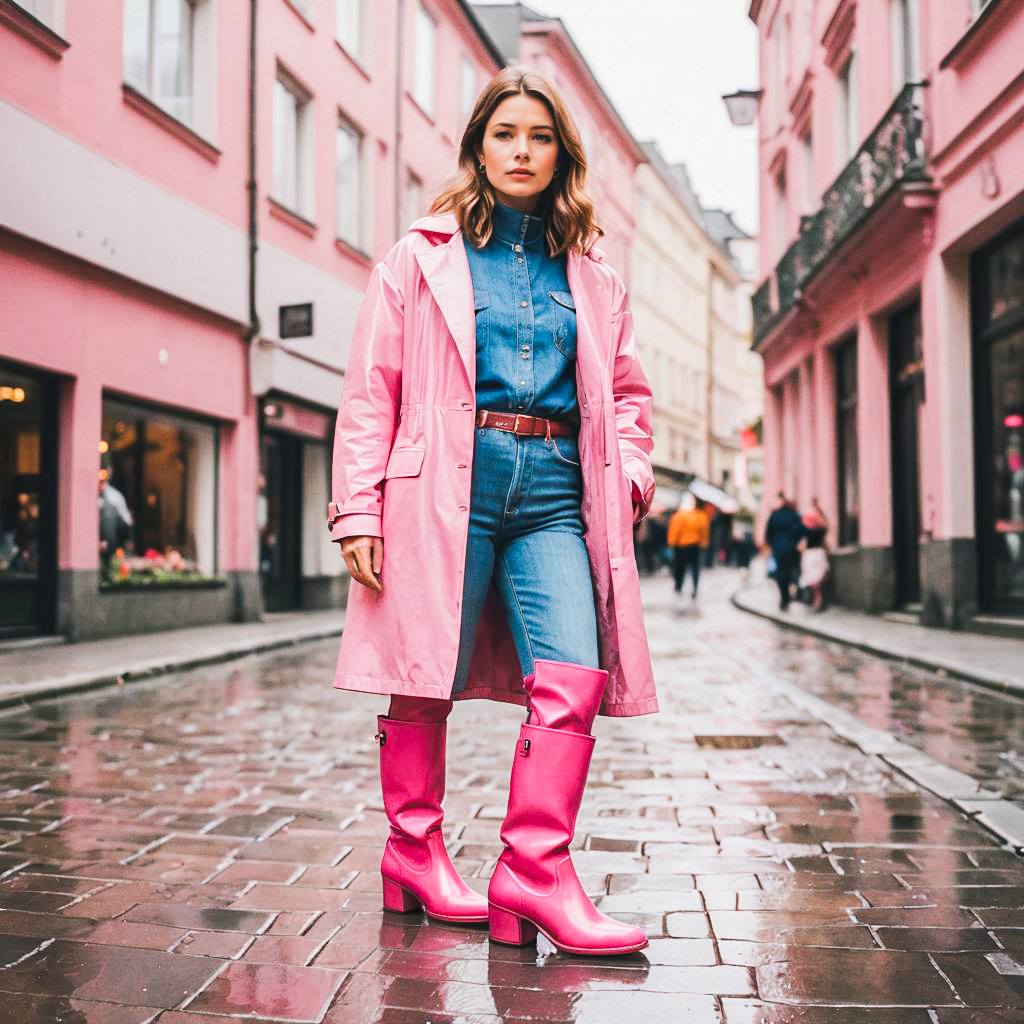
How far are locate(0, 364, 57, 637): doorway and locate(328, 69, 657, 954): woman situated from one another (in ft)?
28.9

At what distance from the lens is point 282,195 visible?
17.4 metres

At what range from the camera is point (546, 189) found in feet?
10.6

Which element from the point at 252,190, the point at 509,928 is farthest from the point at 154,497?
the point at 509,928

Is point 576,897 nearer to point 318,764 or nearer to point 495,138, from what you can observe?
point 495,138

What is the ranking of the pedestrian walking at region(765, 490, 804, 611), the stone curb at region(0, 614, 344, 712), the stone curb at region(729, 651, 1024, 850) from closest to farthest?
the stone curb at region(729, 651, 1024, 850) < the stone curb at region(0, 614, 344, 712) < the pedestrian walking at region(765, 490, 804, 611)

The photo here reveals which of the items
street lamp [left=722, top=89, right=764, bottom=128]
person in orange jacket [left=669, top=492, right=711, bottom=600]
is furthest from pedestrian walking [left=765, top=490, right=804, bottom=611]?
street lamp [left=722, top=89, right=764, bottom=128]

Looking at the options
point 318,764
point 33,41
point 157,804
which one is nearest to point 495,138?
point 157,804

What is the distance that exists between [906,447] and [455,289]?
47.4 ft

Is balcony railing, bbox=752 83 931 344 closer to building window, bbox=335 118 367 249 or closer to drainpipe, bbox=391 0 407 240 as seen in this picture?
drainpipe, bbox=391 0 407 240

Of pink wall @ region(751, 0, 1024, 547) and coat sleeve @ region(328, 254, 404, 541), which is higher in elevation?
pink wall @ region(751, 0, 1024, 547)

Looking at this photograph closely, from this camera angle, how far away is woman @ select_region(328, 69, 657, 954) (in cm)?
292

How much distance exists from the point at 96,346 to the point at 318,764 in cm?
768

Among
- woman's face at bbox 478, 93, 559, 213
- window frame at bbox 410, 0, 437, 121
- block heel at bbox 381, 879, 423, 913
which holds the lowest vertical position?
block heel at bbox 381, 879, 423, 913

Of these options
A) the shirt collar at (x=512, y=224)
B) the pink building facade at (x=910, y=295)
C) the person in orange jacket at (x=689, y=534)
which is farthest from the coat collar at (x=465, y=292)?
the person in orange jacket at (x=689, y=534)
